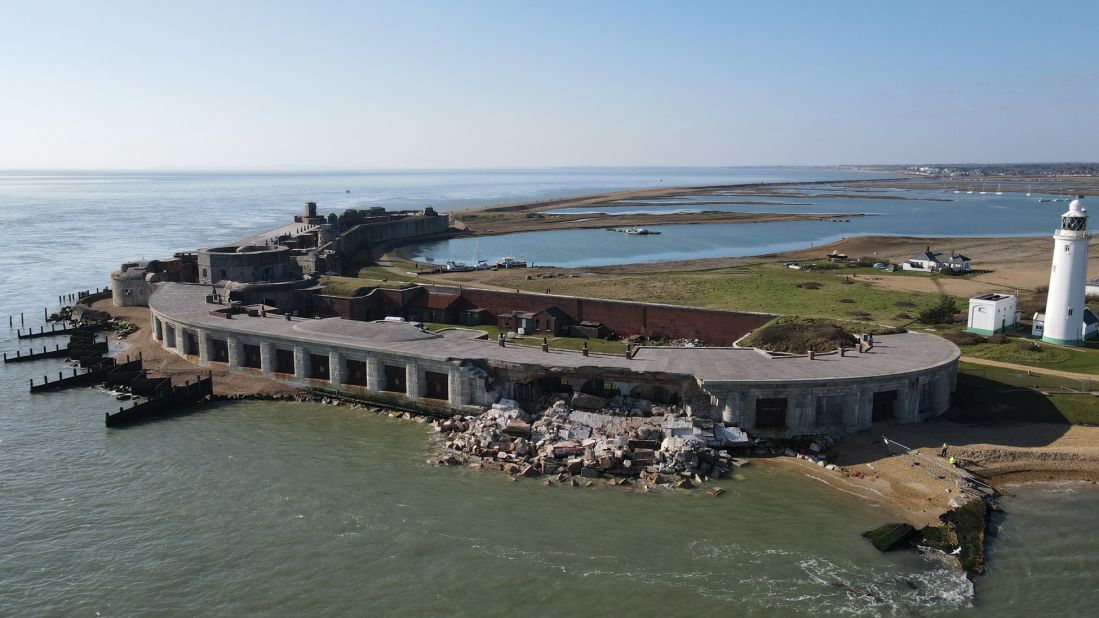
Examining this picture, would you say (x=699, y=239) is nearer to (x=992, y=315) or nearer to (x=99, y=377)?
(x=992, y=315)

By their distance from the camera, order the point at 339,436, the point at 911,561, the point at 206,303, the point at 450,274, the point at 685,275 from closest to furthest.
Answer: the point at 911,561
the point at 339,436
the point at 206,303
the point at 685,275
the point at 450,274

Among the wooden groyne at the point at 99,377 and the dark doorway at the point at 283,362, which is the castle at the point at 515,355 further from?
the wooden groyne at the point at 99,377

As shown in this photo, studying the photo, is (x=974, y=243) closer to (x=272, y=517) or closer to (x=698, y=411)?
(x=698, y=411)

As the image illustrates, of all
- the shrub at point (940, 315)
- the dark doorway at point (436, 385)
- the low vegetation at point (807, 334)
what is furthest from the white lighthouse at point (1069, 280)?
the dark doorway at point (436, 385)

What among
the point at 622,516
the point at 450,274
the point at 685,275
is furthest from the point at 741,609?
the point at 450,274

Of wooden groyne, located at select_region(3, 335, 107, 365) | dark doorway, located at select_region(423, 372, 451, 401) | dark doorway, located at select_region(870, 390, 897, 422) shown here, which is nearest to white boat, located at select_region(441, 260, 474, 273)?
wooden groyne, located at select_region(3, 335, 107, 365)

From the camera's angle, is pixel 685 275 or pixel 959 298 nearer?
pixel 959 298

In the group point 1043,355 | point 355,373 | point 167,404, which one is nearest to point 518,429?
point 355,373
